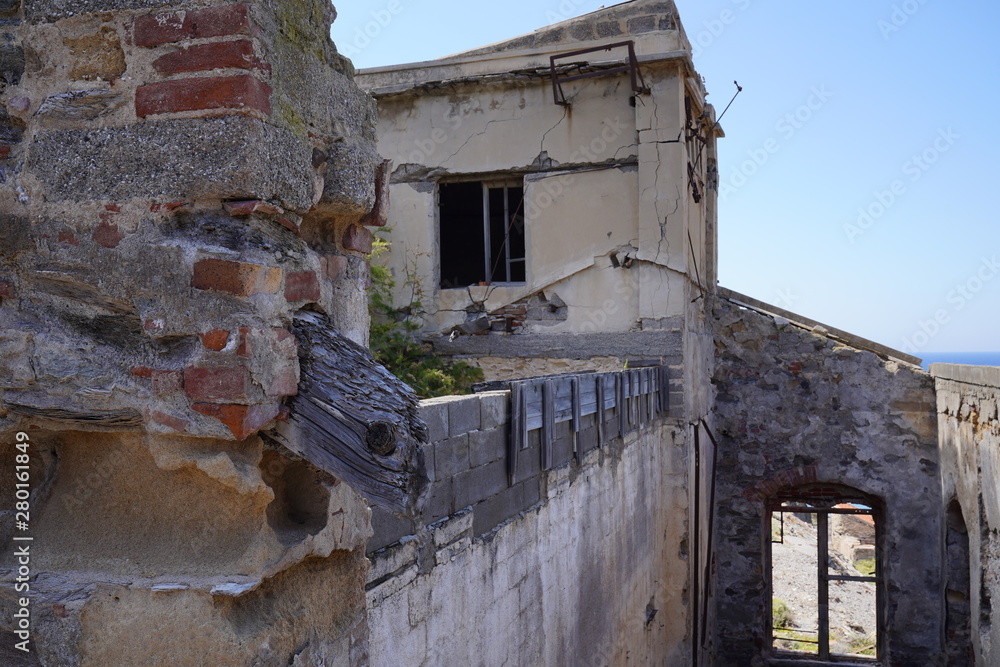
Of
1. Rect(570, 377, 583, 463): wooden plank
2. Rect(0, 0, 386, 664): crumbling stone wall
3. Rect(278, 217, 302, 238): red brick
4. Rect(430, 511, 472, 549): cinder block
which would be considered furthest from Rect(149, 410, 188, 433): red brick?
Rect(570, 377, 583, 463): wooden plank

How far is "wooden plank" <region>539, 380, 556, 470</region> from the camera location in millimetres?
4867

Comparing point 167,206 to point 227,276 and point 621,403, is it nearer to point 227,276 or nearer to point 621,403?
point 227,276

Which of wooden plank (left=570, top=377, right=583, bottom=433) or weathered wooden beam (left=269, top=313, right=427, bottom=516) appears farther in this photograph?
wooden plank (left=570, top=377, right=583, bottom=433)

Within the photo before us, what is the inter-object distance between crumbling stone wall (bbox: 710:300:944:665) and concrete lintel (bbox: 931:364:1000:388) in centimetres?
42

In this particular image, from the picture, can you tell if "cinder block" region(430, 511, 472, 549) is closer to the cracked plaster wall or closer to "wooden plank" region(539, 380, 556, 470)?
"wooden plank" region(539, 380, 556, 470)

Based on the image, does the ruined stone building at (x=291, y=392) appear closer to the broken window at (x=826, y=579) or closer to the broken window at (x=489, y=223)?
the broken window at (x=489, y=223)

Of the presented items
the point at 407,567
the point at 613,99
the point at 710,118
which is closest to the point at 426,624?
the point at 407,567

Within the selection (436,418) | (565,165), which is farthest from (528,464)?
(565,165)

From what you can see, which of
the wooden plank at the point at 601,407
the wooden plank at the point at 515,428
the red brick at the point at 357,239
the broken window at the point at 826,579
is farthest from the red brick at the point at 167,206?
the broken window at the point at 826,579

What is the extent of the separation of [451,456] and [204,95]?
Result: 2.11 metres

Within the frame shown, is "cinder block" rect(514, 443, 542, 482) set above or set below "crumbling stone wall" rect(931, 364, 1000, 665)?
above

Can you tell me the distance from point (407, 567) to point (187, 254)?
1713 mm

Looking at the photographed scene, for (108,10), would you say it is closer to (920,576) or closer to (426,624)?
(426,624)

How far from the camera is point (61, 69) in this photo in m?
2.07
